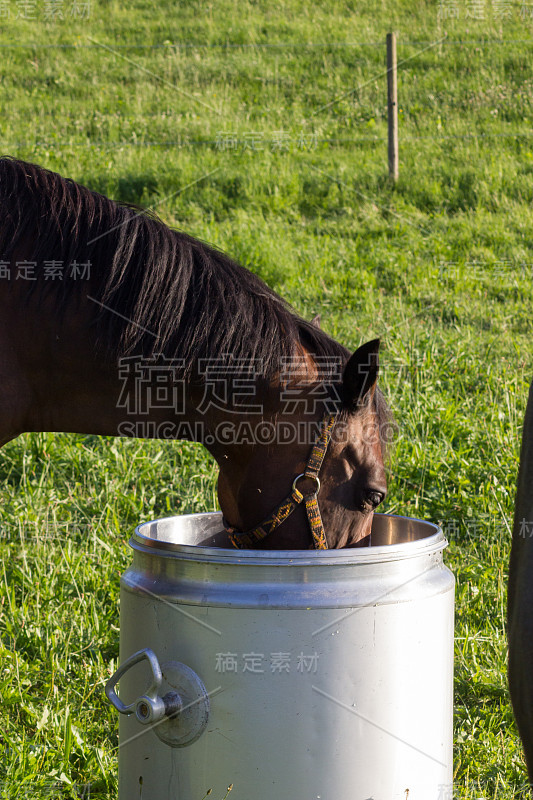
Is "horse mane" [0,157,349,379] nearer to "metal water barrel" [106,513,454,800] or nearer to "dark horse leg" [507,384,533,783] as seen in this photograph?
"metal water barrel" [106,513,454,800]

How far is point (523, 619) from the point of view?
1.12m

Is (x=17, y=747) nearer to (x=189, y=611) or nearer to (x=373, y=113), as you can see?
(x=189, y=611)

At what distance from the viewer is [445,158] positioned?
8000mm

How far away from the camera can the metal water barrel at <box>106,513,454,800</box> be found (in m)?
1.54

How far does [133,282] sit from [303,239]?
16.3 ft

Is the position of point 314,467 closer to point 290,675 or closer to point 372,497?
point 372,497

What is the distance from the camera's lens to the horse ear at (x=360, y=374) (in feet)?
6.29

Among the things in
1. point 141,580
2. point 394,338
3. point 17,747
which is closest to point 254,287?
point 141,580

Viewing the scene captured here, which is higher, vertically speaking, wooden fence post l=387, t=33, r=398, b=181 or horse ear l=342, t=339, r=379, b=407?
wooden fence post l=387, t=33, r=398, b=181

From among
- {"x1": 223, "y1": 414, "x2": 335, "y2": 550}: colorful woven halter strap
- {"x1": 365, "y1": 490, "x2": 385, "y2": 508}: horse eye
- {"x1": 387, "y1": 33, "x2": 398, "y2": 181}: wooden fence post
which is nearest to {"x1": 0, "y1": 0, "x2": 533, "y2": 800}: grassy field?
{"x1": 387, "y1": 33, "x2": 398, "y2": 181}: wooden fence post

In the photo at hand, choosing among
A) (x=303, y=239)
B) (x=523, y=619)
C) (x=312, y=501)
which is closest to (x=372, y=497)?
(x=312, y=501)

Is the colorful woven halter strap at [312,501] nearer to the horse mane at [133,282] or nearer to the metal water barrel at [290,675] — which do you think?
the horse mane at [133,282]

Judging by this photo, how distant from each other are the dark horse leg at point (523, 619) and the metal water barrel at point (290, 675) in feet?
1.48

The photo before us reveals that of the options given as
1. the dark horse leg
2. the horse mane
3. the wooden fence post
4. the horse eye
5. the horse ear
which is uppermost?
the wooden fence post
